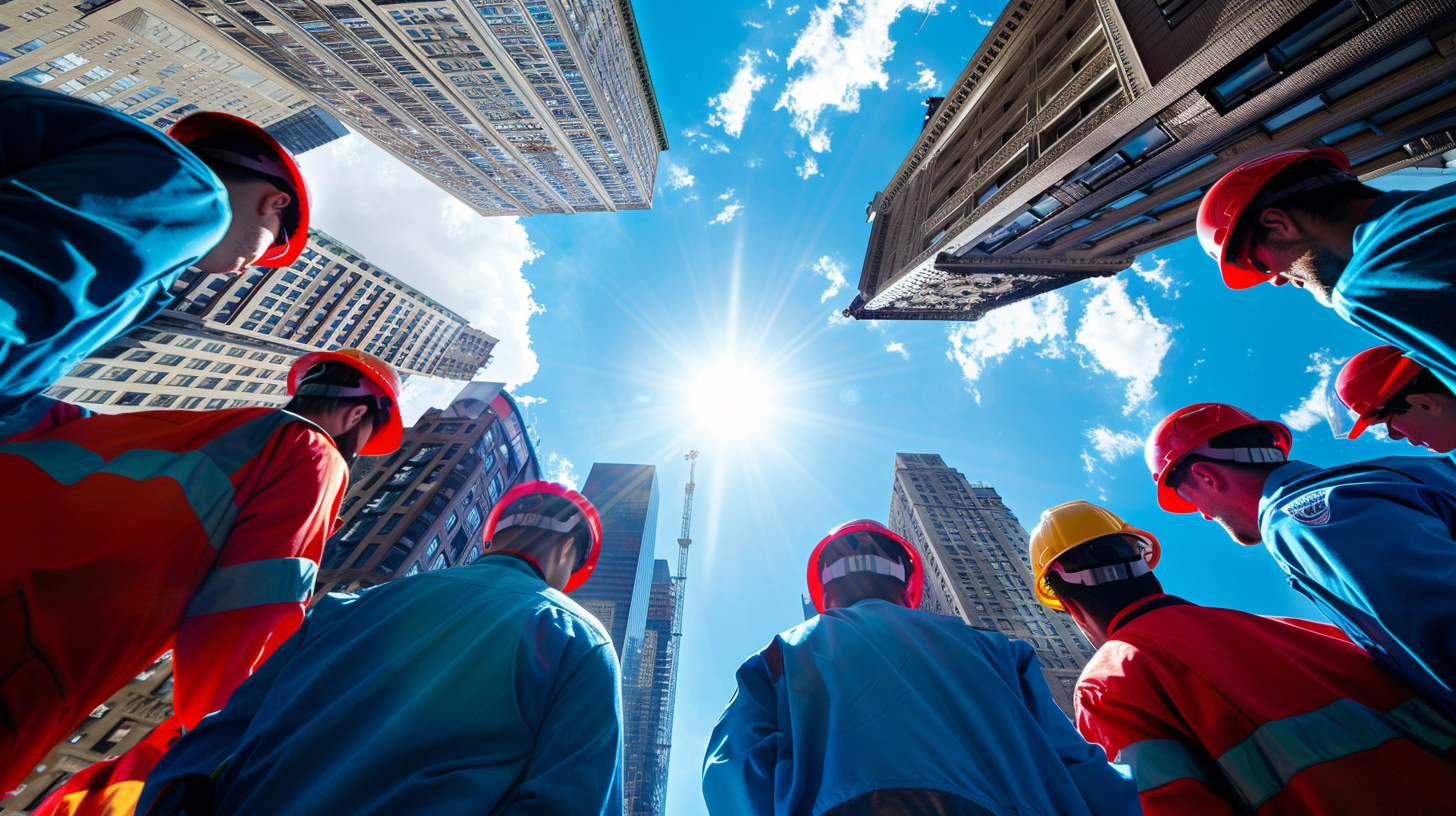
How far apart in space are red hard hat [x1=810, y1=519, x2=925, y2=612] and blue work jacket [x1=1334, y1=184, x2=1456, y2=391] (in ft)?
10.9

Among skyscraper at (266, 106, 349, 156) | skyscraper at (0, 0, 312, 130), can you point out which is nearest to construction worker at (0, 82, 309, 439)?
skyscraper at (0, 0, 312, 130)

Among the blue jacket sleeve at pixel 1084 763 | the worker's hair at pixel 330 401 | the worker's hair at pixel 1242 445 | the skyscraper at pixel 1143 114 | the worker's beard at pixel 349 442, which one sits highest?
the skyscraper at pixel 1143 114

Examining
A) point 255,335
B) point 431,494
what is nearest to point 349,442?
point 431,494

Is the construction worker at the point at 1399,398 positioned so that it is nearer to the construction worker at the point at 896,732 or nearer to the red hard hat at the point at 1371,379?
the red hard hat at the point at 1371,379

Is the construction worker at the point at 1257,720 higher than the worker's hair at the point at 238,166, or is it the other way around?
the worker's hair at the point at 238,166

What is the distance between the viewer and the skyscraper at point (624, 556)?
8725cm

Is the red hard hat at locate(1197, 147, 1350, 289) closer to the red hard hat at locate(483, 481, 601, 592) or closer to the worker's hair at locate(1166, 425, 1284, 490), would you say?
→ the worker's hair at locate(1166, 425, 1284, 490)

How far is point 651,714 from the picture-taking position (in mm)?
98938

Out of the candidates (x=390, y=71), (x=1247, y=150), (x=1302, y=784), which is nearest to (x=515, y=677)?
(x=1302, y=784)

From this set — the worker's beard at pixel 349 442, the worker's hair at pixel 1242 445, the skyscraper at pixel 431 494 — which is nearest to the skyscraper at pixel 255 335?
the skyscraper at pixel 431 494

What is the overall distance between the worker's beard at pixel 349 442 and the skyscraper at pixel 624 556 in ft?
265

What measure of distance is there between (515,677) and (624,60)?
199ft

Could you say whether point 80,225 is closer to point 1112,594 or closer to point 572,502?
point 572,502

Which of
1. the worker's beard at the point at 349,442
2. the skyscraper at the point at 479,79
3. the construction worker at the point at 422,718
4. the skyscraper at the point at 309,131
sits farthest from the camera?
the skyscraper at the point at 309,131
